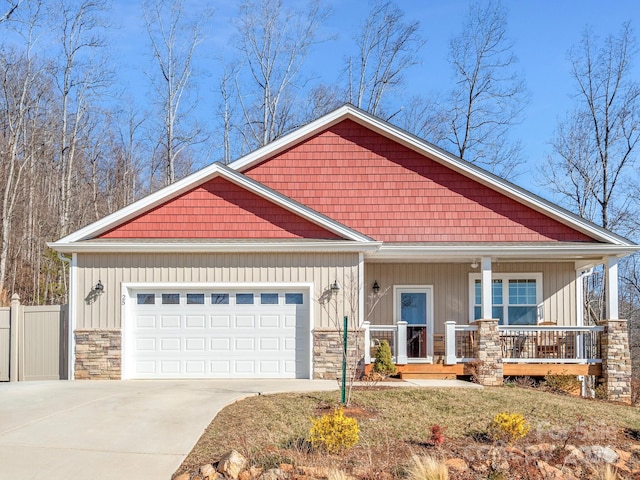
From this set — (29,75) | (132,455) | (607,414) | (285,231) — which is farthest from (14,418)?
(29,75)

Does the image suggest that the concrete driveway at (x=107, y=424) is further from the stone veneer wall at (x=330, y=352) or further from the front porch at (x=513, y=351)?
the front porch at (x=513, y=351)

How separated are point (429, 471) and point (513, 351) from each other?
945 centimetres

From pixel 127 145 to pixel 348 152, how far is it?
25.3 m

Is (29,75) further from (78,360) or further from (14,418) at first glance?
(14,418)

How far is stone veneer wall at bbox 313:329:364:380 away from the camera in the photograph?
15312 mm

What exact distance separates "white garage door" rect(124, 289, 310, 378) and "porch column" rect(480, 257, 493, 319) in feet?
13.6

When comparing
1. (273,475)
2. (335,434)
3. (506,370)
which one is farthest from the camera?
(506,370)

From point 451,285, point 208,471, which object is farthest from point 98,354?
point 451,285

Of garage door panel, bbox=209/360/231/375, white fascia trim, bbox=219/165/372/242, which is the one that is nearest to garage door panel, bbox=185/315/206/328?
garage door panel, bbox=209/360/231/375

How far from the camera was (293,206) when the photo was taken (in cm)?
1571

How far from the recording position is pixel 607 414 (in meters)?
12.1

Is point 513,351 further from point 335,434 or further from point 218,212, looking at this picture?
point 335,434

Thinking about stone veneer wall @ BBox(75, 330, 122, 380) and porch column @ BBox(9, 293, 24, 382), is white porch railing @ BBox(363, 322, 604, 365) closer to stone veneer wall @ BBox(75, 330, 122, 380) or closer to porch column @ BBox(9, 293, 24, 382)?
stone veneer wall @ BBox(75, 330, 122, 380)

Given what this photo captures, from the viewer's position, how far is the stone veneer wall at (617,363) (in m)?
16.0
